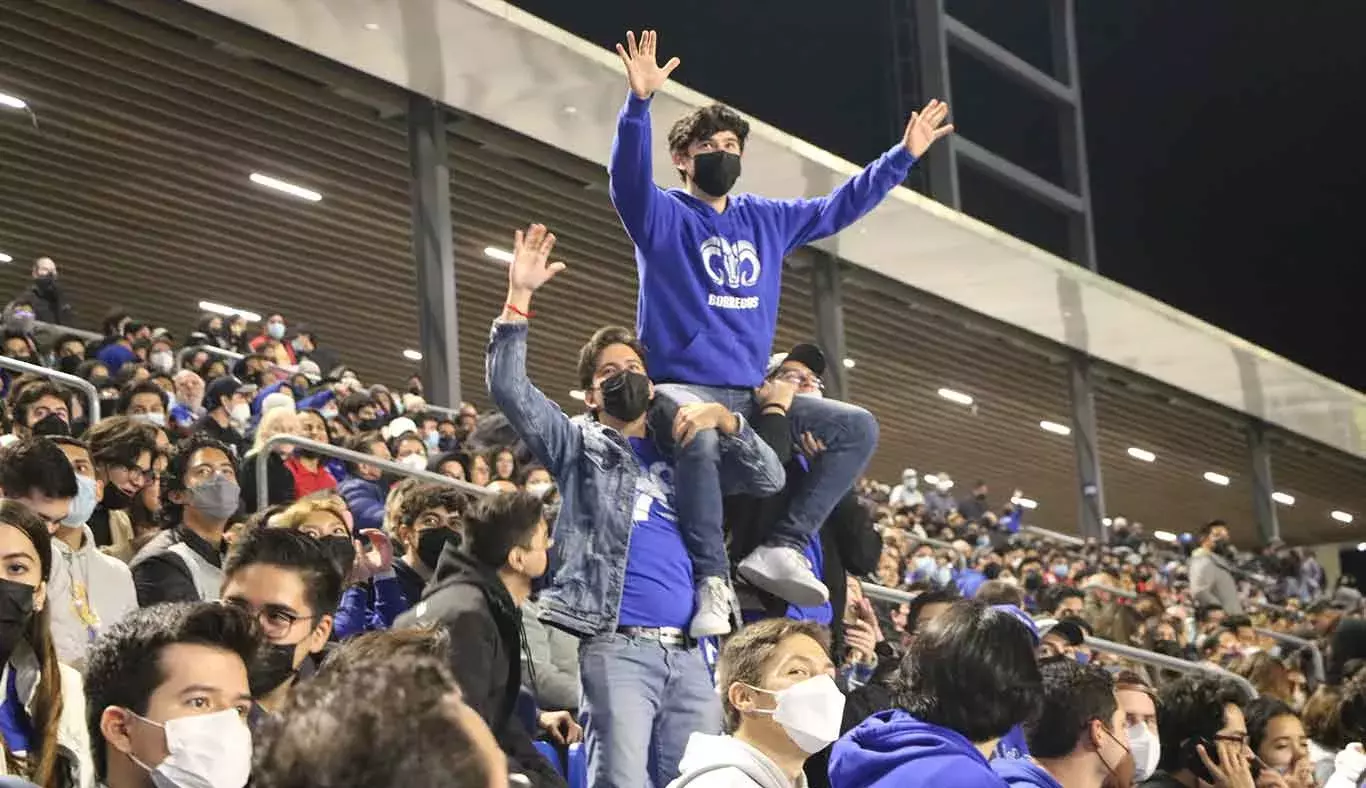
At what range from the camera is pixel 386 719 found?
4.85 feet

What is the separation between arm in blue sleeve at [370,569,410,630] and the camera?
557 cm

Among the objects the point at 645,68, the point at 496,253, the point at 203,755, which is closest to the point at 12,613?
the point at 203,755

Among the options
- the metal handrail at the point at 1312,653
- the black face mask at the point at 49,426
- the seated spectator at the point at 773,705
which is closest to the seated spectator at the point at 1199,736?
the seated spectator at the point at 773,705

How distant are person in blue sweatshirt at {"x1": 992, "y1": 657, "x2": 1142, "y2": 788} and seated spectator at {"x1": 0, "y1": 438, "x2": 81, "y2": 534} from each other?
288cm

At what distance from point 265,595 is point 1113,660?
21.8ft

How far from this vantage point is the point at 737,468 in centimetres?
471

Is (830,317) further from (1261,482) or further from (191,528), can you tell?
(191,528)

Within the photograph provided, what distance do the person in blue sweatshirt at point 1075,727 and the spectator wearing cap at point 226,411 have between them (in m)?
5.97

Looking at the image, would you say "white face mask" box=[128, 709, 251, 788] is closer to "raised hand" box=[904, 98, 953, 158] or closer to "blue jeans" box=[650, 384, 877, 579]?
"blue jeans" box=[650, 384, 877, 579]

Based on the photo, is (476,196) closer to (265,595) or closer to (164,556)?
(164,556)

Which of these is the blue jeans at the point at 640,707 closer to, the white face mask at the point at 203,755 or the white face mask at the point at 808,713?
the white face mask at the point at 808,713

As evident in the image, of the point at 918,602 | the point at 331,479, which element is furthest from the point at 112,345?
the point at 918,602

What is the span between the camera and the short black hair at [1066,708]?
4250mm

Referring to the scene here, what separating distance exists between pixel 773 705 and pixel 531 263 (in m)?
1.45
